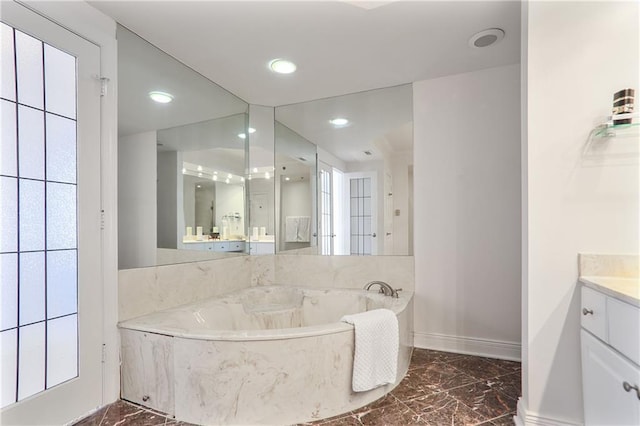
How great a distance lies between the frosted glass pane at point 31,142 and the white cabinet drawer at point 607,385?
8.85 feet

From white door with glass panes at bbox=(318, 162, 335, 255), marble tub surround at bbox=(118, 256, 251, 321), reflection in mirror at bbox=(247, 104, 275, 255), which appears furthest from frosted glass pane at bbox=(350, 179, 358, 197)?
marble tub surround at bbox=(118, 256, 251, 321)

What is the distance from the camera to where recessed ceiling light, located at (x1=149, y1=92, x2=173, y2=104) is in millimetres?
2509

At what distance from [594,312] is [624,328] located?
0.21 m

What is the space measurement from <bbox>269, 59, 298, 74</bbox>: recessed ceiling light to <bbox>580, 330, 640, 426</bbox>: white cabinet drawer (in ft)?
8.04

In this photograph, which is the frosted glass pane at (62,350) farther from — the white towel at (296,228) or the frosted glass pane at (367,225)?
the frosted glass pane at (367,225)

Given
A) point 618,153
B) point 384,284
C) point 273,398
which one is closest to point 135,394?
point 273,398

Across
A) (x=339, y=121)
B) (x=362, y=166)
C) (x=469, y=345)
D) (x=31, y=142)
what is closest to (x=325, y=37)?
(x=339, y=121)

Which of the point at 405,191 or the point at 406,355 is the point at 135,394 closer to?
the point at 406,355

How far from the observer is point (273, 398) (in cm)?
177

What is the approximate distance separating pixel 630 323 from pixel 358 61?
219 centimetres

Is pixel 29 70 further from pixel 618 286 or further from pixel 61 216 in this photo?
pixel 618 286

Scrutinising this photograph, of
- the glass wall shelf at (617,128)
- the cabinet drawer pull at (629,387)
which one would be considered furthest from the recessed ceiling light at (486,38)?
the cabinet drawer pull at (629,387)

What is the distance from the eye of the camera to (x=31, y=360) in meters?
1.64

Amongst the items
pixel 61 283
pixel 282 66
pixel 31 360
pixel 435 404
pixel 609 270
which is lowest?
pixel 435 404
